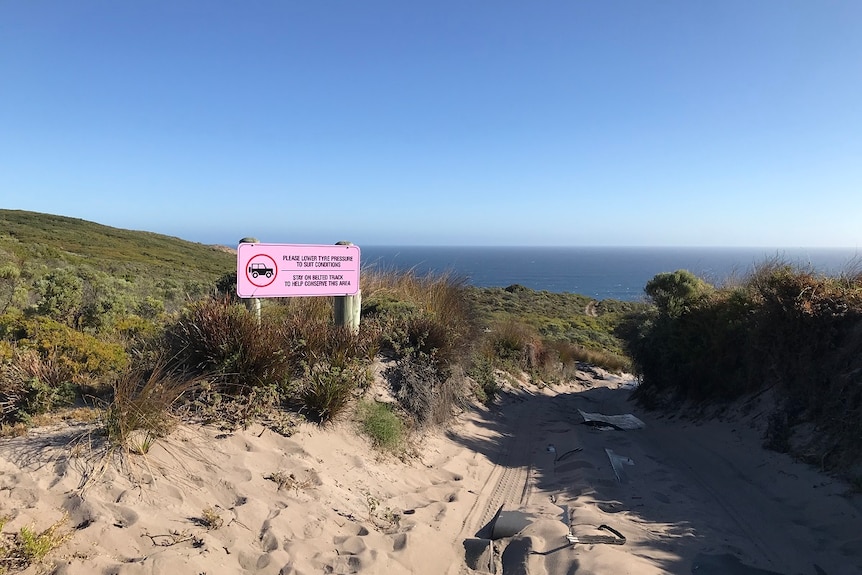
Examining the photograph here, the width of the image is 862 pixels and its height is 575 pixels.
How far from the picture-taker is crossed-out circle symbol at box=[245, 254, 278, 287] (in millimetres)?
5582

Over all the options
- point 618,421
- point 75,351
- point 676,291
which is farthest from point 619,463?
point 676,291

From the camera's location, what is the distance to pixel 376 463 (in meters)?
5.34

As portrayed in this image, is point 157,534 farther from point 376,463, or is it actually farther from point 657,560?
point 657,560

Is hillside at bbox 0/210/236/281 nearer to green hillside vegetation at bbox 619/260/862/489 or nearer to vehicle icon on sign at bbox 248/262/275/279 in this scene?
green hillside vegetation at bbox 619/260/862/489

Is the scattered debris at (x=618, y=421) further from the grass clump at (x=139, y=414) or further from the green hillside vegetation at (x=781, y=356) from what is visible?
the grass clump at (x=139, y=414)

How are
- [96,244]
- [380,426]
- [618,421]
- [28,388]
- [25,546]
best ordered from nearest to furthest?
[25,546], [28,388], [380,426], [618,421], [96,244]

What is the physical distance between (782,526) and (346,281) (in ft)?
17.0

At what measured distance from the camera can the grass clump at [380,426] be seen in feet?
18.6

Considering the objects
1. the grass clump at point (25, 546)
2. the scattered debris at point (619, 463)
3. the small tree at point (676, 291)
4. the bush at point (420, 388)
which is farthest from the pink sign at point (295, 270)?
the small tree at point (676, 291)

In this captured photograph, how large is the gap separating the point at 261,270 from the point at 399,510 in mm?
2913

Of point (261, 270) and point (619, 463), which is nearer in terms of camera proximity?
point (261, 270)

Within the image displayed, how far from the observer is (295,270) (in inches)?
232

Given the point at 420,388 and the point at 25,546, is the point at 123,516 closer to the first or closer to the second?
the point at 25,546

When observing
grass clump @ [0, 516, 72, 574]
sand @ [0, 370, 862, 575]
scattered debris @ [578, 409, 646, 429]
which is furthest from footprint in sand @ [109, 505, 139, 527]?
scattered debris @ [578, 409, 646, 429]
